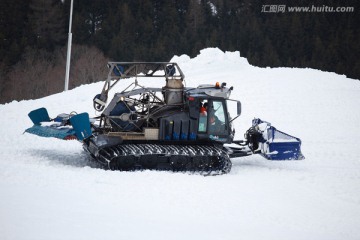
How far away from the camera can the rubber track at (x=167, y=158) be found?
41.8 ft

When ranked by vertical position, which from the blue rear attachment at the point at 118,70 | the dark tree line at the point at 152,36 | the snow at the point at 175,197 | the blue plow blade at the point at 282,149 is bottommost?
the snow at the point at 175,197

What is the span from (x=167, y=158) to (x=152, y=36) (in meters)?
59.1

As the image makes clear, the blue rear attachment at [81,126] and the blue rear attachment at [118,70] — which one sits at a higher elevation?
the blue rear attachment at [118,70]

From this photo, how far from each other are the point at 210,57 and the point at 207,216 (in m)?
25.9

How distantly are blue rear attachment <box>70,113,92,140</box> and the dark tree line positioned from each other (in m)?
46.2

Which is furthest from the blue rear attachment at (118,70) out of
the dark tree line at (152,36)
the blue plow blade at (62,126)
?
the dark tree line at (152,36)

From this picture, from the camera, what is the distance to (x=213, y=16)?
75.8 meters

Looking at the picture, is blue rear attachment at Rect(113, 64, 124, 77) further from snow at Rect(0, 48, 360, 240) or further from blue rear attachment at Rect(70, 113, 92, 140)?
snow at Rect(0, 48, 360, 240)

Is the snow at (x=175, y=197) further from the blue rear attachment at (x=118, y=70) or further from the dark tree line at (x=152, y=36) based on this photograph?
the dark tree line at (x=152, y=36)

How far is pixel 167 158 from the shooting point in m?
13.1

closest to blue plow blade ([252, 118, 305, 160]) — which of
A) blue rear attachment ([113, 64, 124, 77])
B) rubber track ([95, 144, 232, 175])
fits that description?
rubber track ([95, 144, 232, 175])

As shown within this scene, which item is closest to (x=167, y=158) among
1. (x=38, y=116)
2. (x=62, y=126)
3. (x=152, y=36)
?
(x=62, y=126)

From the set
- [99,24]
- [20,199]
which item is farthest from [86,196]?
[99,24]

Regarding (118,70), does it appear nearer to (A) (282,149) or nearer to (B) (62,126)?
(B) (62,126)
